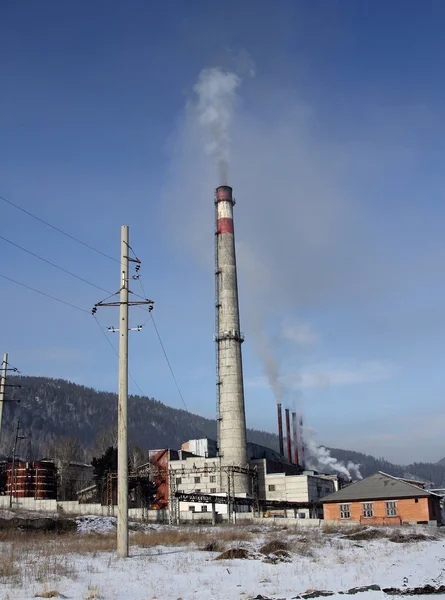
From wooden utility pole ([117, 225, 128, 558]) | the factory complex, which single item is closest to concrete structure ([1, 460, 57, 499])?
the factory complex

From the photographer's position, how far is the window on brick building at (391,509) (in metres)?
43.6

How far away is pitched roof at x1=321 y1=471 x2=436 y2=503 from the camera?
4353 centimetres

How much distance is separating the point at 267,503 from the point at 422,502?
657 inches

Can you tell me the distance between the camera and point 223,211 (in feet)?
204

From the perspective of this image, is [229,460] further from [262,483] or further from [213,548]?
[213,548]

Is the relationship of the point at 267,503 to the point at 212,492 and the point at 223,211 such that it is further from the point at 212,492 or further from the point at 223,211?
the point at 223,211

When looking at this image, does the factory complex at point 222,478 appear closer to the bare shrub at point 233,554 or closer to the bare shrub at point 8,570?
the bare shrub at point 233,554

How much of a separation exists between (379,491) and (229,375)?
756 inches

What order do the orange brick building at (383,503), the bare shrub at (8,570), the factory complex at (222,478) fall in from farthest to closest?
the factory complex at (222,478), the orange brick building at (383,503), the bare shrub at (8,570)

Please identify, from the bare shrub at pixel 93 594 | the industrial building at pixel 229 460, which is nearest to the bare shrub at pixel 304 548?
the bare shrub at pixel 93 594

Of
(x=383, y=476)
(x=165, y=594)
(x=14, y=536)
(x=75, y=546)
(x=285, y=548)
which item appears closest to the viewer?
(x=165, y=594)

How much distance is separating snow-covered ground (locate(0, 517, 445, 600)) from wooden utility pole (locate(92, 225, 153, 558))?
2.51 ft

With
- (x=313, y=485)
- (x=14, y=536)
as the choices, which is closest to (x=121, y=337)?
(x=14, y=536)

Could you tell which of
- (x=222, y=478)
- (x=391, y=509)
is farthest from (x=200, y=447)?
(x=391, y=509)
